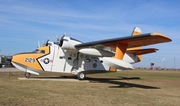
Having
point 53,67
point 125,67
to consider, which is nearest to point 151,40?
point 125,67

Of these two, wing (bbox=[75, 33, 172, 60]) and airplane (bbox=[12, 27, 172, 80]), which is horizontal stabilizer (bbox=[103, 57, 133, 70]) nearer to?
airplane (bbox=[12, 27, 172, 80])

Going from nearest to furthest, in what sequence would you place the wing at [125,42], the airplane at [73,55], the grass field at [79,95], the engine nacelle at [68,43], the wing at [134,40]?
the grass field at [79,95], the wing at [134,40], the wing at [125,42], the airplane at [73,55], the engine nacelle at [68,43]

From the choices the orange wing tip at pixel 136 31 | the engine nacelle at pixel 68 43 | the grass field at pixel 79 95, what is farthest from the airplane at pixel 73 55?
the grass field at pixel 79 95

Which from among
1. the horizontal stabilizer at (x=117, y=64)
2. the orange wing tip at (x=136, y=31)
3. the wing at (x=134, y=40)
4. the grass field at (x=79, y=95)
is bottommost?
the grass field at (x=79, y=95)

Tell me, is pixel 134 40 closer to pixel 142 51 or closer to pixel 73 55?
pixel 142 51

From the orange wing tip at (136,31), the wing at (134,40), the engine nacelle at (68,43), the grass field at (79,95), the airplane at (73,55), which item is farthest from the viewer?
the orange wing tip at (136,31)

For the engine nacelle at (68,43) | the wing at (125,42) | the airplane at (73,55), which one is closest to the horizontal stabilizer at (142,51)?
the airplane at (73,55)

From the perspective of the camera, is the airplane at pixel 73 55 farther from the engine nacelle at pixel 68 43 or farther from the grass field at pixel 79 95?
the grass field at pixel 79 95

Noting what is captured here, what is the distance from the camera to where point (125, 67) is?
14.0 m

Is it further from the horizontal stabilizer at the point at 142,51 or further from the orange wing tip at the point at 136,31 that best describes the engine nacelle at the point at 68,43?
the orange wing tip at the point at 136,31

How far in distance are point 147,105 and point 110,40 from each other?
760 centimetres

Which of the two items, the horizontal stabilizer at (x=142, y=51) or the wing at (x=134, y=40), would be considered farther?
the horizontal stabilizer at (x=142, y=51)

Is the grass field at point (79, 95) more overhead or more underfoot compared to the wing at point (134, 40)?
more underfoot

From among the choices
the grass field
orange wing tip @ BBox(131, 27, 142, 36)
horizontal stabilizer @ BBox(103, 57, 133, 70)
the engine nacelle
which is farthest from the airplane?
the grass field
